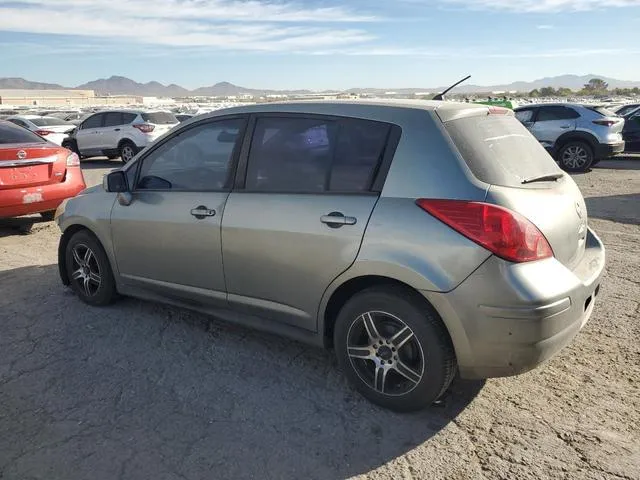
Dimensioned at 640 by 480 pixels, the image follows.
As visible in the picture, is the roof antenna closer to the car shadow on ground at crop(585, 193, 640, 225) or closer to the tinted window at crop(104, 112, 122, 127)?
the car shadow on ground at crop(585, 193, 640, 225)

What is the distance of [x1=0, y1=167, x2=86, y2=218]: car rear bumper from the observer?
6840 mm

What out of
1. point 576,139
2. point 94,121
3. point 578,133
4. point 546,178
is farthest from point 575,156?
point 94,121

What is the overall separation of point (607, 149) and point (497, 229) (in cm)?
1246

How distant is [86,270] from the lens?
4.76 meters

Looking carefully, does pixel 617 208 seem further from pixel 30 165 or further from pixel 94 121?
pixel 94 121

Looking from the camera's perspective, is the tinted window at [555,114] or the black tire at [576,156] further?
the tinted window at [555,114]

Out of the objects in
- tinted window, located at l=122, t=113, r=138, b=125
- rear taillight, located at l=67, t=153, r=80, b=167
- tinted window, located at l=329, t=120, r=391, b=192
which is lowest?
rear taillight, located at l=67, t=153, r=80, b=167

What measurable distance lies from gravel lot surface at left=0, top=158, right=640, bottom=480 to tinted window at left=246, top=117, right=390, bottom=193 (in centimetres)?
123

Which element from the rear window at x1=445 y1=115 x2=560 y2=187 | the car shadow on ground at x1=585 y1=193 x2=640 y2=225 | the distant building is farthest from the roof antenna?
the distant building

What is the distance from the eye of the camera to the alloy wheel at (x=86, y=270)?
15.4ft

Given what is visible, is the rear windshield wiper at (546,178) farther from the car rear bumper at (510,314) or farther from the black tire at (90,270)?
the black tire at (90,270)

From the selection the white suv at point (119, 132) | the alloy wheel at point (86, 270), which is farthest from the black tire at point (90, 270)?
the white suv at point (119, 132)

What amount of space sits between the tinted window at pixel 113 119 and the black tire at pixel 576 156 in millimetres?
12561

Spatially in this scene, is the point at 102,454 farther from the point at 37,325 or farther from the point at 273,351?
the point at 37,325
